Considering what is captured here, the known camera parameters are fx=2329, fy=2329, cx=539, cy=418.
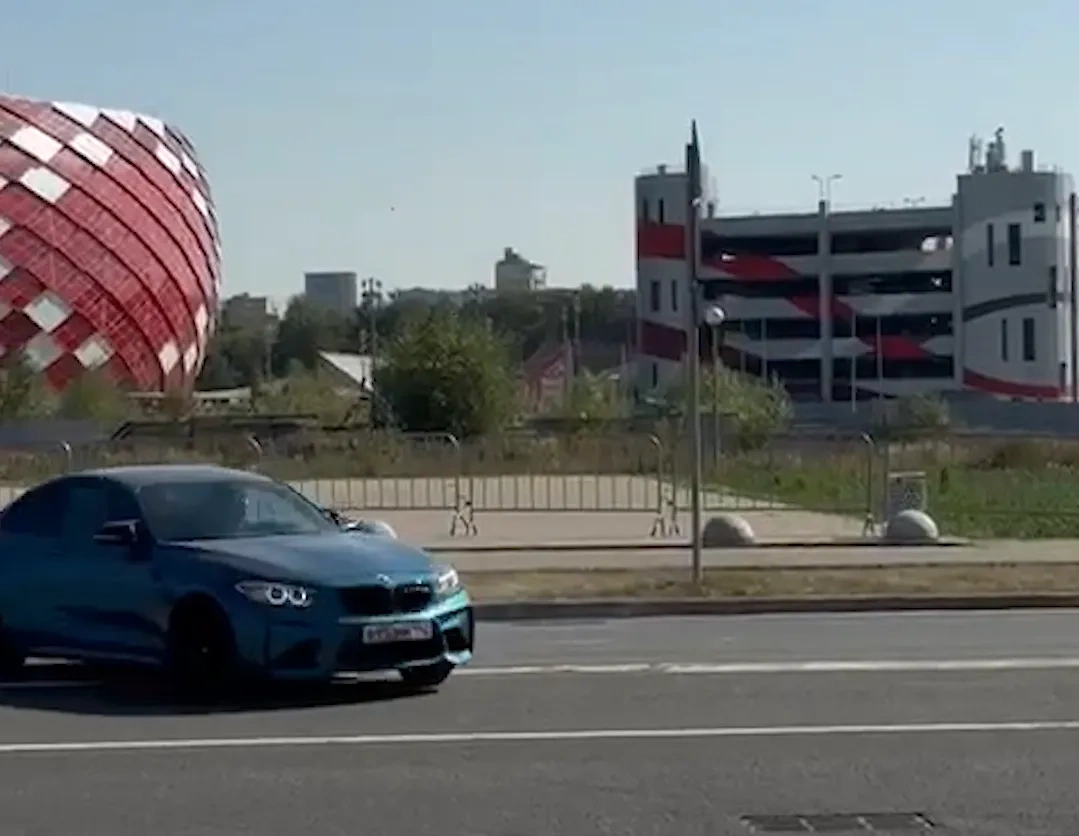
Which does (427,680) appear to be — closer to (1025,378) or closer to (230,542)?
(230,542)

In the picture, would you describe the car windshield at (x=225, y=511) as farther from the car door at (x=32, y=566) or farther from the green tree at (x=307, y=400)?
the green tree at (x=307, y=400)

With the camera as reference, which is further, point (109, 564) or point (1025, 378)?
point (1025, 378)

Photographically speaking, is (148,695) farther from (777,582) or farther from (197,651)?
(777,582)

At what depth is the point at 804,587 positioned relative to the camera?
22.1 metres

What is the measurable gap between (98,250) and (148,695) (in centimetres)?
8034

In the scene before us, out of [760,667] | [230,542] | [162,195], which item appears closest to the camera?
[230,542]

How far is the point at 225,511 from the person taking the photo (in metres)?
15.0

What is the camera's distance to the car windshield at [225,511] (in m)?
14.7

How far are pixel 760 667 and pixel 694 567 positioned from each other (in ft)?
20.7

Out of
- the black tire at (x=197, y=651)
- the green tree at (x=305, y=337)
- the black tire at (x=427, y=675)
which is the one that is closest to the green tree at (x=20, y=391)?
the black tire at (x=427, y=675)

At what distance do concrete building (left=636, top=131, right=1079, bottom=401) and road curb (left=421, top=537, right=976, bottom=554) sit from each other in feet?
276

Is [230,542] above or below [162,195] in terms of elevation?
below

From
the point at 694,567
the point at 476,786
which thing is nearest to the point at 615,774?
the point at 476,786

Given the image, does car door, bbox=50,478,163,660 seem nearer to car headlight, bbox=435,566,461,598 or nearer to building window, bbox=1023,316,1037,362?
car headlight, bbox=435,566,461,598
